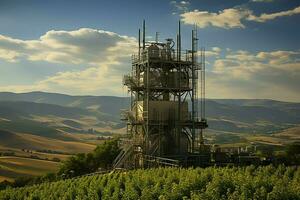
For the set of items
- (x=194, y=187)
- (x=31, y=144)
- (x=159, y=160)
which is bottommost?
(x=31, y=144)

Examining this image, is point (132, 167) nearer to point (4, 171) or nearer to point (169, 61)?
point (169, 61)

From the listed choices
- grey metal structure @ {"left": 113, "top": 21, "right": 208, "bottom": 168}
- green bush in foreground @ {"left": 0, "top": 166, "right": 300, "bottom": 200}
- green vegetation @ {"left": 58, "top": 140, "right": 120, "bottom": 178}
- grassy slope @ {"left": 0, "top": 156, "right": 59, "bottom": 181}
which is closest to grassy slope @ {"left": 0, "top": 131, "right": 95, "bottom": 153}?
grassy slope @ {"left": 0, "top": 156, "right": 59, "bottom": 181}

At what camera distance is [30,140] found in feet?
566

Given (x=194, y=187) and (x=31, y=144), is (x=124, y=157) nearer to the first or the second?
(x=194, y=187)

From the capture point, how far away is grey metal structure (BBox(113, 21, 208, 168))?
161ft

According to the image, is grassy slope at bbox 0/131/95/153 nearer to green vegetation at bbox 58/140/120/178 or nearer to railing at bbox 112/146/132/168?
green vegetation at bbox 58/140/120/178

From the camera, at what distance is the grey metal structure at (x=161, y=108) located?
1935 inches

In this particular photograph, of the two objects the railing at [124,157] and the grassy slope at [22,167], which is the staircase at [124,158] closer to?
the railing at [124,157]

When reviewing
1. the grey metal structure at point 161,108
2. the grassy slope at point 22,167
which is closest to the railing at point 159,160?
the grey metal structure at point 161,108

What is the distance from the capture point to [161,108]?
49844 mm

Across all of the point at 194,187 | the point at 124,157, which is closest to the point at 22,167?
the point at 124,157

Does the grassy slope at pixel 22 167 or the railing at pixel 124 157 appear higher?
the railing at pixel 124 157

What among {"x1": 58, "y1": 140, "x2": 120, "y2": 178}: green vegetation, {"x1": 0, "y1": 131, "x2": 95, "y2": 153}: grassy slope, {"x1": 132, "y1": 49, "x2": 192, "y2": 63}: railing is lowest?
{"x1": 0, "y1": 131, "x2": 95, "y2": 153}: grassy slope

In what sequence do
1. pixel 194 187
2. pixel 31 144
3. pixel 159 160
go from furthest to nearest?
pixel 31 144 < pixel 159 160 < pixel 194 187
